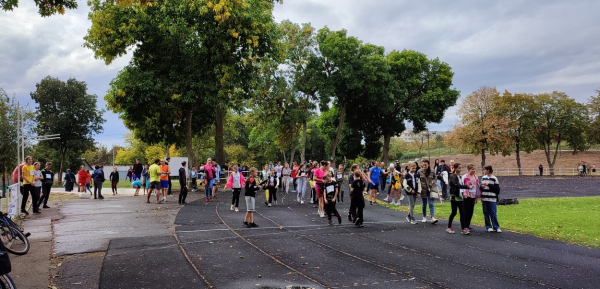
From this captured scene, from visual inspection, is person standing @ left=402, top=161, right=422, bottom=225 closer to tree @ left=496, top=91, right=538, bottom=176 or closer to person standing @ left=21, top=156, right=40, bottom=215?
person standing @ left=21, top=156, right=40, bottom=215

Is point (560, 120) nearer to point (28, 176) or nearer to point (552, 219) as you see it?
point (552, 219)

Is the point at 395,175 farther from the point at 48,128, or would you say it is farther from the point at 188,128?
the point at 48,128

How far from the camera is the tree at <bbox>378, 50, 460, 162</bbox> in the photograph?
4728cm

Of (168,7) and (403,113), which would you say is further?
(403,113)

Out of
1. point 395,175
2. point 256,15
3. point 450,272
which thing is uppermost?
point 256,15

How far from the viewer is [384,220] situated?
14.0 meters

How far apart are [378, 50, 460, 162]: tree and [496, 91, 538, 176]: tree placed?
1217cm

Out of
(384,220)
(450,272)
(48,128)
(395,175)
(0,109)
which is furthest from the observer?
(48,128)

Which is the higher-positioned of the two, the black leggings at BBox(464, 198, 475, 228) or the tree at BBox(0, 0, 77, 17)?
the tree at BBox(0, 0, 77, 17)

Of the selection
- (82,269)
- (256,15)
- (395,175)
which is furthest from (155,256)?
(256,15)

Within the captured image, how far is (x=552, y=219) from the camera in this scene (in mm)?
A: 14391

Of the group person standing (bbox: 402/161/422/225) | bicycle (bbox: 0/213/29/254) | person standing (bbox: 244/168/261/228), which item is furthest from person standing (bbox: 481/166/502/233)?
bicycle (bbox: 0/213/29/254)

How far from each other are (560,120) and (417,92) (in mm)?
25269

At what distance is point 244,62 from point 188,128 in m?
5.54
